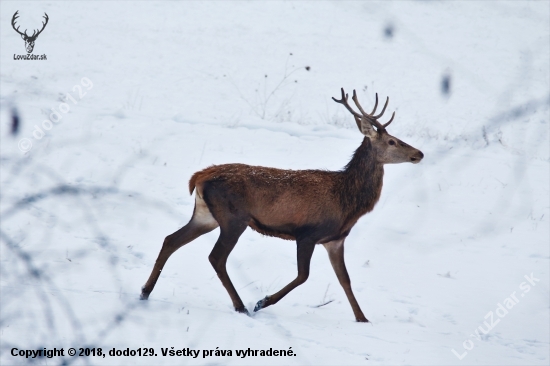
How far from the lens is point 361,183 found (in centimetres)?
693

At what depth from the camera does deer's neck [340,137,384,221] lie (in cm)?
676

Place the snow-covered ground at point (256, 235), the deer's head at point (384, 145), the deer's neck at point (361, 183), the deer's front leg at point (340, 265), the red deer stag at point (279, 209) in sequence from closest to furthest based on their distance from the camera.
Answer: the snow-covered ground at point (256, 235) → the red deer stag at point (279, 209) → the deer's front leg at point (340, 265) → the deer's neck at point (361, 183) → the deer's head at point (384, 145)

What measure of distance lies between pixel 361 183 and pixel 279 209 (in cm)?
107

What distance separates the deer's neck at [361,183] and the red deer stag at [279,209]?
10mm

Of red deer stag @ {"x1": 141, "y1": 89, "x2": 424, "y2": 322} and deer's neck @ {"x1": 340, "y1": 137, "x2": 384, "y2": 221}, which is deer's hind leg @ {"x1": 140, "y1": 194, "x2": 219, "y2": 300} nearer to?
red deer stag @ {"x1": 141, "y1": 89, "x2": 424, "y2": 322}

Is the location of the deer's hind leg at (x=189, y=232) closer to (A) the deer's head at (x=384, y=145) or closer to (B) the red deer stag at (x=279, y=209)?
(B) the red deer stag at (x=279, y=209)

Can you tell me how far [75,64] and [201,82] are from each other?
3.87m

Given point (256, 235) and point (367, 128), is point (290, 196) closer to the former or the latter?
point (367, 128)

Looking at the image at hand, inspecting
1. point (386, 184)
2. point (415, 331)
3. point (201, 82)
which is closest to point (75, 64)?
point (201, 82)

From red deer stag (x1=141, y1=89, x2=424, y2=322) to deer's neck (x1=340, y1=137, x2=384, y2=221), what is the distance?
0.01m

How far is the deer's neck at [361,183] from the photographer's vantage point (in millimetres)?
6758

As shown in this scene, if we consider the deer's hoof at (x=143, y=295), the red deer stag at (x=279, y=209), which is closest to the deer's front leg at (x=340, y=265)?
the red deer stag at (x=279, y=209)

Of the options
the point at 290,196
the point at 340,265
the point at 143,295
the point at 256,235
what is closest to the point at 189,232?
the point at 143,295

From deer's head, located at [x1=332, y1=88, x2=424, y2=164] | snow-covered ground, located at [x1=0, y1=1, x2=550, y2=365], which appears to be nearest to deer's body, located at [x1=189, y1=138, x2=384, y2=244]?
deer's head, located at [x1=332, y1=88, x2=424, y2=164]
